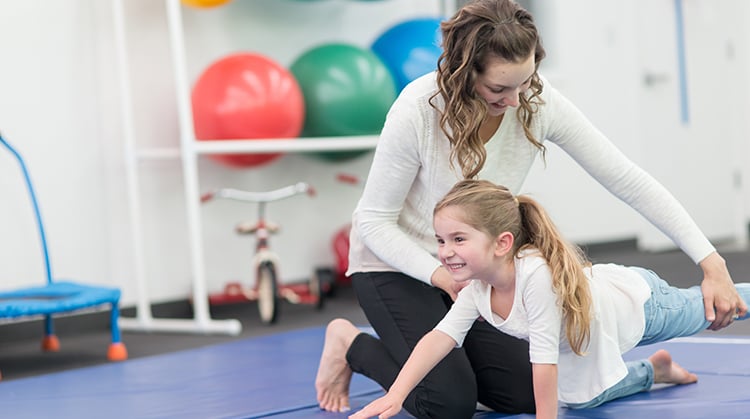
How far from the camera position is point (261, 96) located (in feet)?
14.0

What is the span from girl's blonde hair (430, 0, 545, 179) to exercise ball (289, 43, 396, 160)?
7.61ft

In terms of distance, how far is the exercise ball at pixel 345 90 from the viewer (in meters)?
4.50

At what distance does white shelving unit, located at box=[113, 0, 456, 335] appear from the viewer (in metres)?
4.16

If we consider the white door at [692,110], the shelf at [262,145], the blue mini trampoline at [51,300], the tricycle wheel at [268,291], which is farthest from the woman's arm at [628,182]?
the white door at [692,110]

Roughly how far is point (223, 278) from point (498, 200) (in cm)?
303

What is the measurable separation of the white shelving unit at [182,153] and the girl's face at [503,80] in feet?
7.42

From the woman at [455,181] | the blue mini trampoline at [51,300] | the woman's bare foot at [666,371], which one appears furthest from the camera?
the blue mini trampoline at [51,300]

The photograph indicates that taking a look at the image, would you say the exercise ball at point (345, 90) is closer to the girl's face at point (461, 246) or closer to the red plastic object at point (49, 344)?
the red plastic object at point (49, 344)

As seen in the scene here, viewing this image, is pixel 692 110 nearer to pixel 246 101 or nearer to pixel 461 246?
pixel 246 101

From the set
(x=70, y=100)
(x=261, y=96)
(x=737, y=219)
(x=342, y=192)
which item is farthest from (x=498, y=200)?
(x=737, y=219)

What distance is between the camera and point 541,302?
6.54ft

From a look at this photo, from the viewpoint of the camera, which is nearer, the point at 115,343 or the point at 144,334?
the point at 115,343

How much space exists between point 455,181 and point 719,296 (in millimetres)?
587

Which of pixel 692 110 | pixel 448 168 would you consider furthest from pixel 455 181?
pixel 692 110
